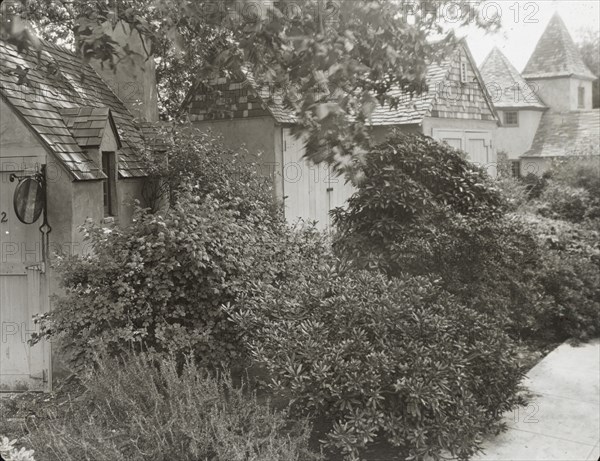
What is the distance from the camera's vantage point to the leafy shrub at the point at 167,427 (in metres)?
4.39

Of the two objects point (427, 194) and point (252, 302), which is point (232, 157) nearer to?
point (427, 194)

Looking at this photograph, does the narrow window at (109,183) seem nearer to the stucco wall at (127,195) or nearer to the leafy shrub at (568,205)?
the stucco wall at (127,195)

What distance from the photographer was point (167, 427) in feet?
14.7

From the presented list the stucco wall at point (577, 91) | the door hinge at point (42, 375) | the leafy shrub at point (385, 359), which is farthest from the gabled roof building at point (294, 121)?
the stucco wall at point (577, 91)

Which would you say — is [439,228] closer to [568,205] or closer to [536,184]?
[568,205]

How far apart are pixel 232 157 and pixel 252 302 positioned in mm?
5453

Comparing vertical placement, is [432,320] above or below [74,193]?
below

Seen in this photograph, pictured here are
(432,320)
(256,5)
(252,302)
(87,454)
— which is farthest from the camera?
(252,302)

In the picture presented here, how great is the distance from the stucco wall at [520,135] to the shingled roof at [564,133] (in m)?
0.41

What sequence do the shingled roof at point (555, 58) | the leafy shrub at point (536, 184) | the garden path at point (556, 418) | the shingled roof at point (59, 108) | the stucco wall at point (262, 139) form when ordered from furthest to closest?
1. the shingled roof at point (555, 58)
2. the leafy shrub at point (536, 184)
3. the stucco wall at point (262, 139)
4. the shingled roof at point (59, 108)
5. the garden path at point (556, 418)

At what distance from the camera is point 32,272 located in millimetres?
8328

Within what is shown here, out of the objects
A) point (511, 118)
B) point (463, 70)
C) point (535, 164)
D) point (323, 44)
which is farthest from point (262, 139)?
point (511, 118)

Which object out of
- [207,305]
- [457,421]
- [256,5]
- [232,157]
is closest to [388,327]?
[457,421]

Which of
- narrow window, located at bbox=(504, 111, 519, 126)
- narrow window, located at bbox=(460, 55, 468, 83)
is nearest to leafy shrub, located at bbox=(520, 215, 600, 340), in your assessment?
narrow window, located at bbox=(460, 55, 468, 83)
